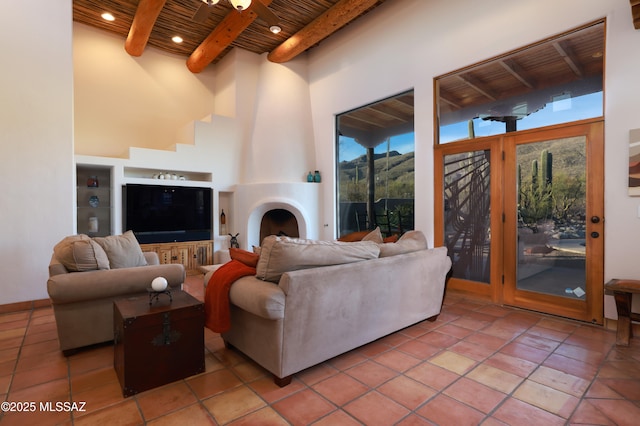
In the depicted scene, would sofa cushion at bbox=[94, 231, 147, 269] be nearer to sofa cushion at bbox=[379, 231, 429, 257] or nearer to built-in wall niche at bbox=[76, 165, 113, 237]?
sofa cushion at bbox=[379, 231, 429, 257]

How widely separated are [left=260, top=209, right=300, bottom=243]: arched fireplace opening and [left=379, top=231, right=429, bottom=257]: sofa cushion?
3781 mm

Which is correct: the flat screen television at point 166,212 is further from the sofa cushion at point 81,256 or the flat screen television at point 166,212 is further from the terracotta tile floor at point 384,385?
the sofa cushion at point 81,256

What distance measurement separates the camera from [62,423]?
1.81 m

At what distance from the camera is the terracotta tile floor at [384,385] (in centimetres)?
187

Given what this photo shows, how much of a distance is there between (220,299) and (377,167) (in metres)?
4.01

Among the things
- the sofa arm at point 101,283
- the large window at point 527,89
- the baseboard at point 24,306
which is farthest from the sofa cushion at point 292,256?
the baseboard at point 24,306

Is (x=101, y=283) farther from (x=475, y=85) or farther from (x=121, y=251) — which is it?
(x=475, y=85)

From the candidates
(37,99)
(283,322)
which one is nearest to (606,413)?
(283,322)

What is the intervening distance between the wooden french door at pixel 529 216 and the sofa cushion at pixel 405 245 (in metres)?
1.29

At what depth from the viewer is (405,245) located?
3.17 m

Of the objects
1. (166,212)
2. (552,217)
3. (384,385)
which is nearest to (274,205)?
(166,212)

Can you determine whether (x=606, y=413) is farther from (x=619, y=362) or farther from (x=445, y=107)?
(x=445, y=107)

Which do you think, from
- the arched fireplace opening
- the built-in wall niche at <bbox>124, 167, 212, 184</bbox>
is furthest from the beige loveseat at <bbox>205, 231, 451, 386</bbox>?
the arched fireplace opening

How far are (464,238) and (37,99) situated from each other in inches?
224
